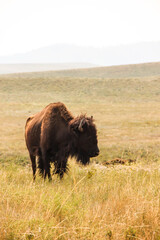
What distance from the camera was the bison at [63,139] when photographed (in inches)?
230

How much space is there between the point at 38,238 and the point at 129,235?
852 millimetres

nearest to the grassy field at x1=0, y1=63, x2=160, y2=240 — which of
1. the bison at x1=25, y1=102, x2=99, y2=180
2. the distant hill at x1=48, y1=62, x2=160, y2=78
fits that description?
the bison at x1=25, y1=102, x2=99, y2=180

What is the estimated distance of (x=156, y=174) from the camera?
17.9ft

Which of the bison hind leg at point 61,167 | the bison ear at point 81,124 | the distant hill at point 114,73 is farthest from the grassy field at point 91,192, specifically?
the distant hill at point 114,73

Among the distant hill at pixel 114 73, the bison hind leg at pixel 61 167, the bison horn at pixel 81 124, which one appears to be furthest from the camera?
the distant hill at pixel 114 73

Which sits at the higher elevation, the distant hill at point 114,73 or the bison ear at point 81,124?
the distant hill at point 114,73

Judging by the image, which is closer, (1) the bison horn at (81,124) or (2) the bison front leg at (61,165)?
(1) the bison horn at (81,124)

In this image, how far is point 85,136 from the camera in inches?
231

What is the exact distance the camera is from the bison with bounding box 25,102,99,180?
585 centimetres

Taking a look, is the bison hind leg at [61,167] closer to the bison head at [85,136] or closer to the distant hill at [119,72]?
the bison head at [85,136]

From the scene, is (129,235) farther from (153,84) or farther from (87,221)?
(153,84)

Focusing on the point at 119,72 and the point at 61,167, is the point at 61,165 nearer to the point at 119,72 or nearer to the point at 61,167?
the point at 61,167

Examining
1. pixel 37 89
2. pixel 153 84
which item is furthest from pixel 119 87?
pixel 37 89

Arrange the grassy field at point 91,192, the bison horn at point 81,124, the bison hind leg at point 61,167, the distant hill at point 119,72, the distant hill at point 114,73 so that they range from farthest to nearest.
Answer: the distant hill at point 119,72 < the distant hill at point 114,73 < the bison hind leg at point 61,167 < the bison horn at point 81,124 < the grassy field at point 91,192
